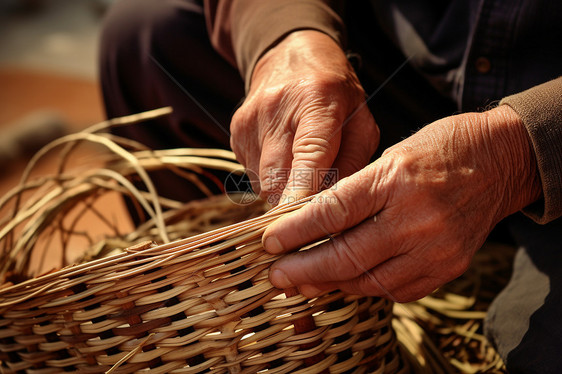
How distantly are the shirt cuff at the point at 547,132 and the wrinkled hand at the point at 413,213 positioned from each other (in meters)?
0.01

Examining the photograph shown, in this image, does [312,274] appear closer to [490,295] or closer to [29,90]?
[490,295]

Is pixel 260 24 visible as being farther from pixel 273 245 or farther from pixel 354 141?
pixel 273 245

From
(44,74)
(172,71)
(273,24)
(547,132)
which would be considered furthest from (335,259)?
(44,74)

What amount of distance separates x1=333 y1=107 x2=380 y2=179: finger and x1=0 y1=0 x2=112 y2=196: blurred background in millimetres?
1650

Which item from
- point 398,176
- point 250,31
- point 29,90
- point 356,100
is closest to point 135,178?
point 250,31

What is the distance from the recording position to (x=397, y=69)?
2.77ft

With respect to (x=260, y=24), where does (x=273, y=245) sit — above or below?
below

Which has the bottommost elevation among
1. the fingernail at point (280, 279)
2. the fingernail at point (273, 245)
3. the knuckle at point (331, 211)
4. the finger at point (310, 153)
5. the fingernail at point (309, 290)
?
the fingernail at point (309, 290)

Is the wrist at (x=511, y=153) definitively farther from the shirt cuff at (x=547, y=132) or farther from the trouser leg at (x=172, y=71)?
the trouser leg at (x=172, y=71)

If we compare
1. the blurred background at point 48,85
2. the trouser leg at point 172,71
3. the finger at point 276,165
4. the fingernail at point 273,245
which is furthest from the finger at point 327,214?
the blurred background at point 48,85

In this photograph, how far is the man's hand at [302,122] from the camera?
54cm

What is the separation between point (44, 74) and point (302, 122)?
113 inches

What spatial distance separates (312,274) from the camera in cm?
46

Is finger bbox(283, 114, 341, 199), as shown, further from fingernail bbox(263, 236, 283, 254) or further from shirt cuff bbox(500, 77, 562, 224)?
shirt cuff bbox(500, 77, 562, 224)
